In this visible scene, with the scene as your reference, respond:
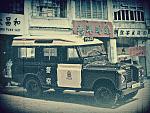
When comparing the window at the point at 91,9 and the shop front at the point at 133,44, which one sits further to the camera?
the shop front at the point at 133,44

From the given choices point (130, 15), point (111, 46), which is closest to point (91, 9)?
point (111, 46)

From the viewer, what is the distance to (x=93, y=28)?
864 cm

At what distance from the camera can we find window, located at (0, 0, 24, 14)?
7852 mm

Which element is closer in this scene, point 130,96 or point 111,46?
point 130,96

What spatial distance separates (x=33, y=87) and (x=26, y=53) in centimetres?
112

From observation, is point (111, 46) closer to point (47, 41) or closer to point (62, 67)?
point (62, 67)

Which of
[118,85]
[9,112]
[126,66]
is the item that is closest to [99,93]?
[118,85]

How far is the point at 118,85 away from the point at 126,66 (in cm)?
85

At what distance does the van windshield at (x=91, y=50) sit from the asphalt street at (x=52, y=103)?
1269mm

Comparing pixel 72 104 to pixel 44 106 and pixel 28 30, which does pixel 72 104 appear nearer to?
pixel 44 106

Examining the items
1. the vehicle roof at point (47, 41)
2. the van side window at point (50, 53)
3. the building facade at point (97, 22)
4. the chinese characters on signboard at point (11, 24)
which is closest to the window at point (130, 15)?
the building facade at point (97, 22)

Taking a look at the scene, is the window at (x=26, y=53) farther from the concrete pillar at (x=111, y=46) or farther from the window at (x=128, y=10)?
the window at (x=128, y=10)

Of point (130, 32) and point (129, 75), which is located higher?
point (130, 32)

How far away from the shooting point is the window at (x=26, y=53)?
7.81 metres
